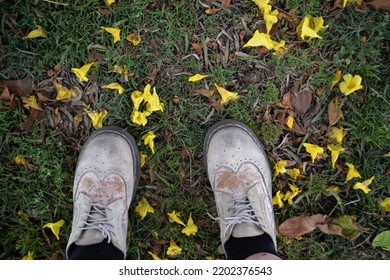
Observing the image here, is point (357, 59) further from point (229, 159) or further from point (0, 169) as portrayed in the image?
point (0, 169)

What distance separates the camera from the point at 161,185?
227cm

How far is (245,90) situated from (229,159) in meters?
0.35

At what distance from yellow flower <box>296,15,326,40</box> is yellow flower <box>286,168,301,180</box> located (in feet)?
2.14

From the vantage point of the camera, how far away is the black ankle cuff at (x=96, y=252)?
2031mm

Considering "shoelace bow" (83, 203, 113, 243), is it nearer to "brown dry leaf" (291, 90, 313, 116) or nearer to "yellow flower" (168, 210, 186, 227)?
"yellow flower" (168, 210, 186, 227)

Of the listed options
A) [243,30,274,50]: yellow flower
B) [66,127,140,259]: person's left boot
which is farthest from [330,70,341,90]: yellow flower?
[66,127,140,259]: person's left boot

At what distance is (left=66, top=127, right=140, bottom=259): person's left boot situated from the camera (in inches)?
85.4

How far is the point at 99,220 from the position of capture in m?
2.17

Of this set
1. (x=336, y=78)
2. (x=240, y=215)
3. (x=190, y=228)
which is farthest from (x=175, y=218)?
(x=336, y=78)

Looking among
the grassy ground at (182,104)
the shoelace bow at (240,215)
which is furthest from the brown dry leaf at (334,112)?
the shoelace bow at (240,215)

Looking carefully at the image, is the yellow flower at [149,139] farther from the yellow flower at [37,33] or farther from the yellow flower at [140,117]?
the yellow flower at [37,33]

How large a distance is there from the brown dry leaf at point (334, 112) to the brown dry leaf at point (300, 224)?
0.48 m

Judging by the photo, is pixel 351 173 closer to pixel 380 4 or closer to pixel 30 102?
pixel 380 4

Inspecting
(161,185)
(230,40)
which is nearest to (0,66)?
(161,185)
